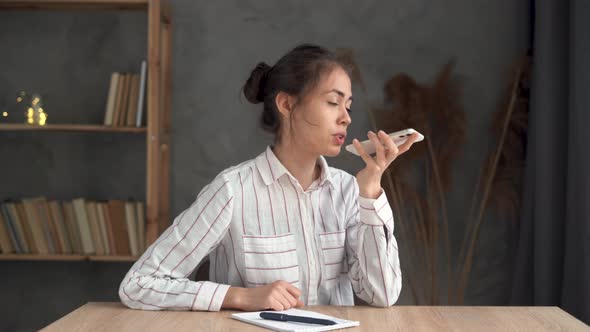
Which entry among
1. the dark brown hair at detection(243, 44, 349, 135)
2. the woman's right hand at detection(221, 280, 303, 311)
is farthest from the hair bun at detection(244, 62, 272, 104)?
the woman's right hand at detection(221, 280, 303, 311)

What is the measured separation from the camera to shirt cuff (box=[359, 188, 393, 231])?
185cm

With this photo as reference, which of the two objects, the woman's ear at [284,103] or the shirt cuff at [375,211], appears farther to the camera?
the woman's ear at [284,103]

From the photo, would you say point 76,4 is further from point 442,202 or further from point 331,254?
point 331,254

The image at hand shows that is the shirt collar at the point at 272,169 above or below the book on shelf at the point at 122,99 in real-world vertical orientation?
below

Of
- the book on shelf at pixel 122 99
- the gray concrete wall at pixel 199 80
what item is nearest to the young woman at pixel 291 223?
the book on shelf at pixel 122 99

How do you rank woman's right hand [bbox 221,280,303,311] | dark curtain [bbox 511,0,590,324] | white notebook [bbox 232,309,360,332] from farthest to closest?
dark curtain [bbox 511,0,590,324] < woman's right hand [bbox 221,280,303,311] < white notebook [bbox 232,309,360,332]

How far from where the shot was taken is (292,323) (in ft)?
5.20

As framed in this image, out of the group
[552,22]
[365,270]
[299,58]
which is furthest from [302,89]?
[552,22]

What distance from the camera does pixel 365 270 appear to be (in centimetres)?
193

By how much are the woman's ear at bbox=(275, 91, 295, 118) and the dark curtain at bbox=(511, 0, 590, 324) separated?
1.34 meters

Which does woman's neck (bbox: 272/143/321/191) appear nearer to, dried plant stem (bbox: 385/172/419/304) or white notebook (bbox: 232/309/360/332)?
white notebook (bbox: 232/309/360/332)

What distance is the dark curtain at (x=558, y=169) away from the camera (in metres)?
2.93

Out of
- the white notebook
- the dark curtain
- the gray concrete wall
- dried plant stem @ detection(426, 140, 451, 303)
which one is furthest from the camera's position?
the gray concrete wall

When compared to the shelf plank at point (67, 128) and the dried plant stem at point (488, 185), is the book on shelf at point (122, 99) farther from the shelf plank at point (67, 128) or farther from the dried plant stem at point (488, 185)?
the dried plant stem at point (488, 185)
